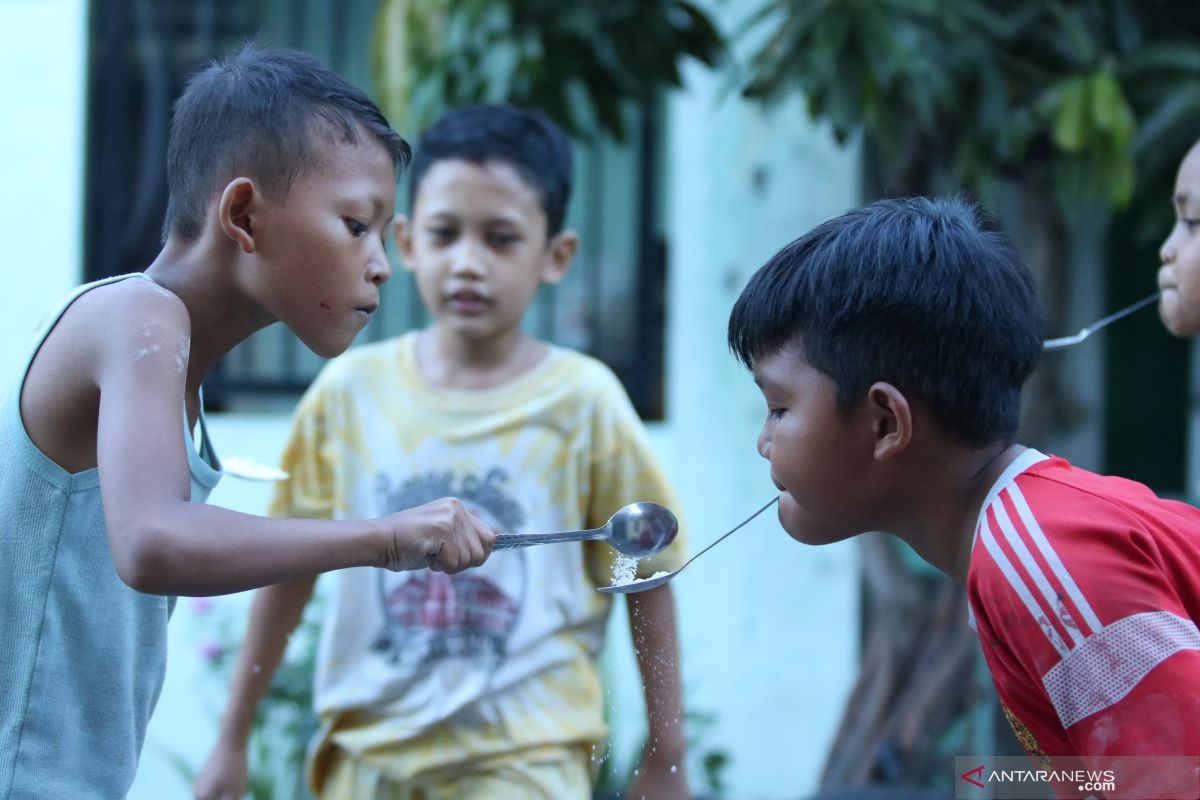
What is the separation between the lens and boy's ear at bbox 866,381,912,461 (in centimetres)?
140

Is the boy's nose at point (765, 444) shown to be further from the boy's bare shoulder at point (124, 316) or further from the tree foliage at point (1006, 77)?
the tree foliage at point (1006, 77)

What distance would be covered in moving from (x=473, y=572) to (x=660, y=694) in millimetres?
381

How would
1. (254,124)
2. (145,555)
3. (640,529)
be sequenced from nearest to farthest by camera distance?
(145,555) → (254,124) → (640,529)

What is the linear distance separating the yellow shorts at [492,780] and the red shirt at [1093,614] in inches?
34.1

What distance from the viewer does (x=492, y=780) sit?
6.39ft

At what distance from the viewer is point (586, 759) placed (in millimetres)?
2059

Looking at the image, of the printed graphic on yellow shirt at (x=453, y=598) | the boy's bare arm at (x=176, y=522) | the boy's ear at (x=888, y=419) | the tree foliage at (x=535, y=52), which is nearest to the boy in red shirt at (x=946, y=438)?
the boy's ear at (x=888, y=419)

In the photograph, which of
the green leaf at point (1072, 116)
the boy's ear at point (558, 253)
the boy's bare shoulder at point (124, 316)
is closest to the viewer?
the boy's bare shoulder at point (124, 316)

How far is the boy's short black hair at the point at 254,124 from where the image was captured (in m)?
1.38

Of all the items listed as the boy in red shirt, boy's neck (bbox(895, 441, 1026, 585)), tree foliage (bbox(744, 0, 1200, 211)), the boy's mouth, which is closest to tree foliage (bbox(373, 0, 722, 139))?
tree foliage (bbox(744, 0, 1200, 211))

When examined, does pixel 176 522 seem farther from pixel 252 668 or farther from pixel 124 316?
pixel 252 668

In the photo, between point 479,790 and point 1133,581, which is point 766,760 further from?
point 1133,581

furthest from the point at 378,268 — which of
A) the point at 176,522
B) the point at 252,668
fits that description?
the point at 252,668

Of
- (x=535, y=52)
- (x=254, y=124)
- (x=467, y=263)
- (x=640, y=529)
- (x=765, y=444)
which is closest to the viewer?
(x=254, y=124)
